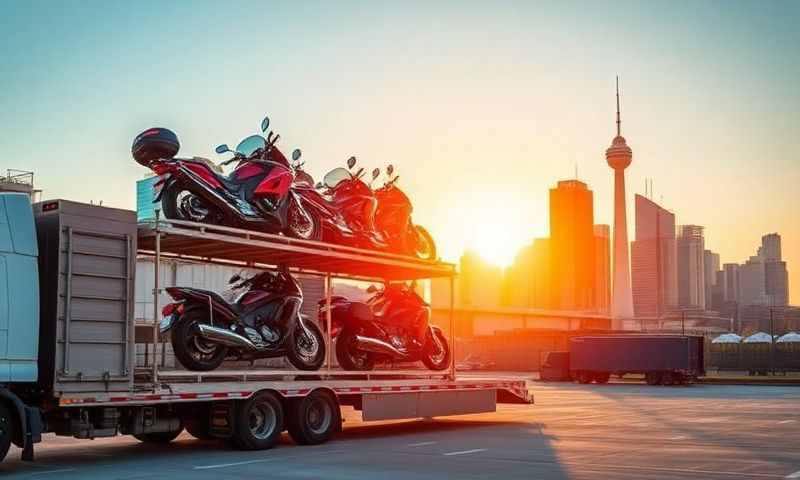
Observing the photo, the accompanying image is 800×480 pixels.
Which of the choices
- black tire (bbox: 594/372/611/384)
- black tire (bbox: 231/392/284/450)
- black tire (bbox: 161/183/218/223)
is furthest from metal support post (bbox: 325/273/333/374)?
black tire (bbox: 594/372/611/384)

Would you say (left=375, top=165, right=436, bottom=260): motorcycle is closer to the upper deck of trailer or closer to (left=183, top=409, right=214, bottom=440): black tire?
the upper deck of trailer

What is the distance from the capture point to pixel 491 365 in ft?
262

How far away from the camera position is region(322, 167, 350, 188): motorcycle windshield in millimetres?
19531

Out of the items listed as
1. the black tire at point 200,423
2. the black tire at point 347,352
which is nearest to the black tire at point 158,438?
the black tire at point 200,423

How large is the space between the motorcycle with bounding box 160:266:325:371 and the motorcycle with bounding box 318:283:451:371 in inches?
50.1

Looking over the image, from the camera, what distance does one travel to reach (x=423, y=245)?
2069cm

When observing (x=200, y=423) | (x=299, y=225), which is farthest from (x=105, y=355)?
(x=299, y=225)

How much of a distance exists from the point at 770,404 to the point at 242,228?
18912 millimetres

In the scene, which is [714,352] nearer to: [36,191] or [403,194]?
[36,191]

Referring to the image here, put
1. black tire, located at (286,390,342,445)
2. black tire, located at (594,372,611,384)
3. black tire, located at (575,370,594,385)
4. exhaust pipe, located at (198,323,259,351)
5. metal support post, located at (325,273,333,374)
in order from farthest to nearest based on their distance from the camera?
black tire, located at (594,372,611,384) → black tire, located at (575,370,594,385) → metal support post, located at (325,273,333,374) → black tire, located at (286,390,342,445) → exhaust pipe, located at (198,323,259,351)

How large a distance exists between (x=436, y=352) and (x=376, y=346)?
1.95 meters

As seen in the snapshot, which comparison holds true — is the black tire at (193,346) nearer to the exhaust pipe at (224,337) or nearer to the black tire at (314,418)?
the exhaust pipe at (224,337)

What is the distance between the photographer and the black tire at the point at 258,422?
15039 millimetres

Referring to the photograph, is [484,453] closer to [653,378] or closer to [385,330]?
[385,330]
